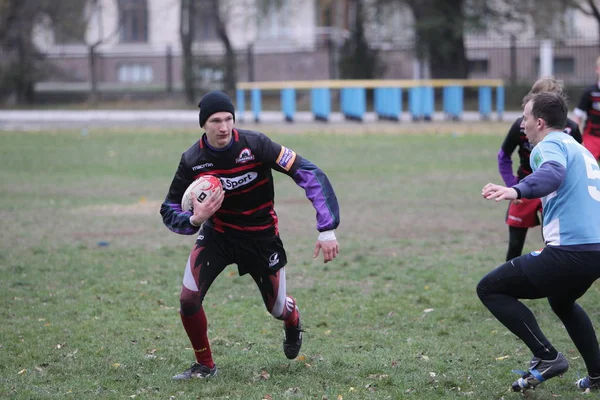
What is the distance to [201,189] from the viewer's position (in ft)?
18.5

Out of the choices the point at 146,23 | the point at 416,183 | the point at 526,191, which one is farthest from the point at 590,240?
the point at 146,23

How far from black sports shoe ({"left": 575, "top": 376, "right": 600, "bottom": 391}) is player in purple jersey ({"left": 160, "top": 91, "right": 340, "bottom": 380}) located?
1.83 metres

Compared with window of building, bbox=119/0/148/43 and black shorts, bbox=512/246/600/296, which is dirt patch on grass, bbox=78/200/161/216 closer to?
black shorts, bbox=512/246/600/296

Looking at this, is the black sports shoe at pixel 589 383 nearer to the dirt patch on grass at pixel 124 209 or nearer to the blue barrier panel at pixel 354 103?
the dirt patch on grass at pixel 124 209

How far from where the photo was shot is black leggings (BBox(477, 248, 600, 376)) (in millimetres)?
5219

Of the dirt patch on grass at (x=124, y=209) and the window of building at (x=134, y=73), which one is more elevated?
the window of building at (x=134, y=73)

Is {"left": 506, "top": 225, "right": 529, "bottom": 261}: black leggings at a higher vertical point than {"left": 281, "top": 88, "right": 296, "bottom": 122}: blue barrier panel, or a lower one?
lower

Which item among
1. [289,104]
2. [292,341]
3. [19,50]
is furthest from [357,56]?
[292,341]

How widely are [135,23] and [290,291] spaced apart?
48.0 meters

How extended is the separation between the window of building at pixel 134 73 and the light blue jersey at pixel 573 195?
141ft

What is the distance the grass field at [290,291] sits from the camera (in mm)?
5984

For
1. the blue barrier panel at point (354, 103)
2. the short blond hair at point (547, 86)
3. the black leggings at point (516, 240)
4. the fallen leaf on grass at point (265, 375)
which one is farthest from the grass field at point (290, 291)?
the blue barrier panel at point (354, 103)

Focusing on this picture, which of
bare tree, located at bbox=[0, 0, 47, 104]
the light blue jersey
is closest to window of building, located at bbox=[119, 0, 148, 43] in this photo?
bare tree, located at bbox=[0, 0, 47, 104]

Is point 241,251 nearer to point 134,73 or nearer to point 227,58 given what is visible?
point 227,58
